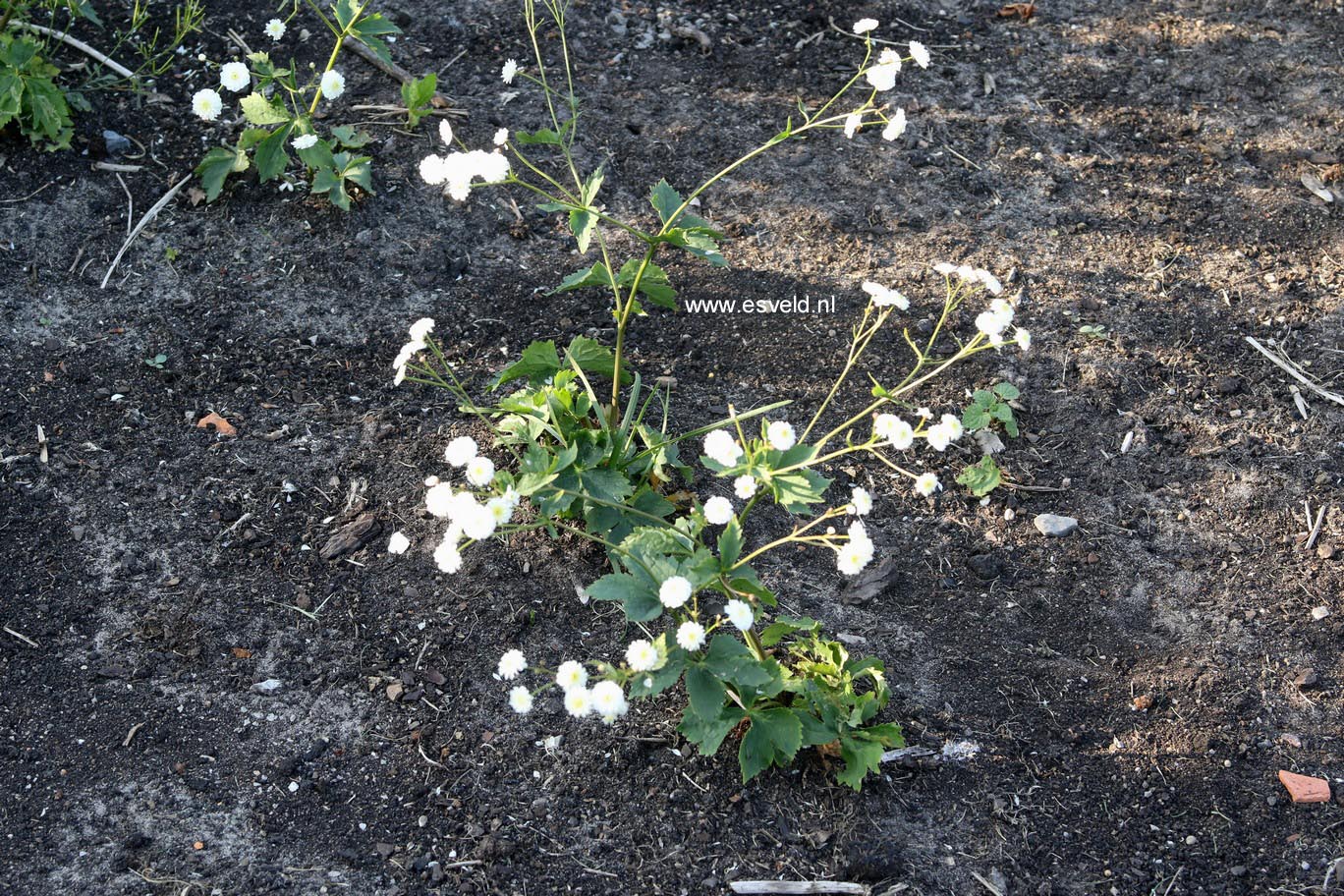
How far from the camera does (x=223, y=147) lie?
371cm

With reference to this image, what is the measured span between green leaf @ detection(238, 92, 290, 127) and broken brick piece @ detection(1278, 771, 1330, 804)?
10.5 feet

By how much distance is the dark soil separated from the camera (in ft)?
7.49

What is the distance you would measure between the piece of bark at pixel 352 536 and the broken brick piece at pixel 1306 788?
86.0 inches

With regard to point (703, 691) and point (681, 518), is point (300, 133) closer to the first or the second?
point (681, 518)

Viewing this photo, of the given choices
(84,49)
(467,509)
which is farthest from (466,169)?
(84,49)

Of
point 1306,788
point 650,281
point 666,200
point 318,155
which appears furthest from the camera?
point 318,155

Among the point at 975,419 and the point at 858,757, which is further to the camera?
the point at 975,419

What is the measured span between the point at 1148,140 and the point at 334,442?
306 centimetres

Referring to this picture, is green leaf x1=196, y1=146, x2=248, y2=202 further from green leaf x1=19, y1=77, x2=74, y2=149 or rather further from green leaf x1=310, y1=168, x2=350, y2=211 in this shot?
green leaf x1=19, y1=77, x2=74, y2=149

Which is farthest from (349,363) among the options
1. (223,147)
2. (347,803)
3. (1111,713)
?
(1111,713)

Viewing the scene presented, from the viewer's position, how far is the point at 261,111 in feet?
11.0

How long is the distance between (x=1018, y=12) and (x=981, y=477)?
2.49 meters

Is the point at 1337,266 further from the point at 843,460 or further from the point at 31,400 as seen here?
the point at 31,400

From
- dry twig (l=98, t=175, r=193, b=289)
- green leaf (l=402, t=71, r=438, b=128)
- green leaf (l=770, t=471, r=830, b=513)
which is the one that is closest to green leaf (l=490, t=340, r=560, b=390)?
green leaf (l=770, t=471, r=830, b=513)
